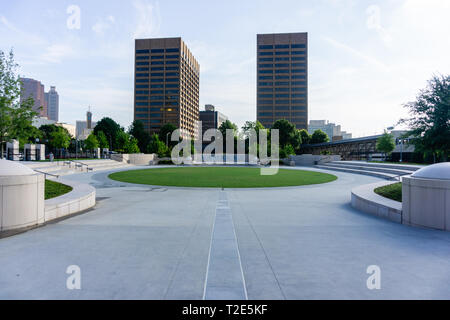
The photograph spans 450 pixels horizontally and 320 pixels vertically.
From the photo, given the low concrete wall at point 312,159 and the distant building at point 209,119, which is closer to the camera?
the low concrete wall at point 312,159

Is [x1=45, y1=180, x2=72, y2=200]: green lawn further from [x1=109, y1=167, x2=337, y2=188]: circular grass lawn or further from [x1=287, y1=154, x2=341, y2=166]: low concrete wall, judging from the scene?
[x1=287, y1=154, x2=341, y2=166]: low concrete wall

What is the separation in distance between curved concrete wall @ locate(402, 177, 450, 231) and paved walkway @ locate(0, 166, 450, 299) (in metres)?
0.37

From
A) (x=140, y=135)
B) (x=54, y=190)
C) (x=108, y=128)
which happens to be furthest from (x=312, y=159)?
(x=140, y=135)

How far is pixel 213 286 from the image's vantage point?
3439 mm

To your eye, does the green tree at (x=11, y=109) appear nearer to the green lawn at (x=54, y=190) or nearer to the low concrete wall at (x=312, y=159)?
the green lawn at (x=54, y=190)

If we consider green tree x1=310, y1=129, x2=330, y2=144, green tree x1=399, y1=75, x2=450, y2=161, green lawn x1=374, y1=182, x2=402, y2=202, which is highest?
green tree x1=310, y1=129, x2=330, y2=144

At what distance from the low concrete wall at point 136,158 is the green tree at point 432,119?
134 feet

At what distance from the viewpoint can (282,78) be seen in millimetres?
137750

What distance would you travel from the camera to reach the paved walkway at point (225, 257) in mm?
3340

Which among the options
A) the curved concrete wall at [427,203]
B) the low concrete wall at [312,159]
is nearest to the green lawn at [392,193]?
the curved concrete wall at [427,203]

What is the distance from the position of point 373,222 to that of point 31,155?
41095 mm

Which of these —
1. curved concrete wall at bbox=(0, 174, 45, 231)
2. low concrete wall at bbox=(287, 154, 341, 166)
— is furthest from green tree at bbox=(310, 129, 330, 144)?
curved concrete wall at bbox=(0, 174, 45, 231)

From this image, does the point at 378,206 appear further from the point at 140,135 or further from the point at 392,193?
the point at 140,135

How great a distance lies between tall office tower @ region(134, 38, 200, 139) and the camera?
436 ft
